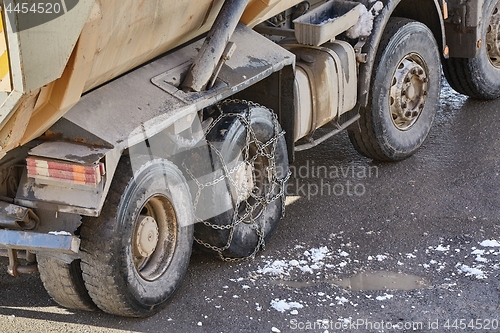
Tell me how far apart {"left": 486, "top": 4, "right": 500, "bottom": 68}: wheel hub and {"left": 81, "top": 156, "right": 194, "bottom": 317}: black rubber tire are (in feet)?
13.5

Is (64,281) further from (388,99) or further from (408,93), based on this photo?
(408,93)

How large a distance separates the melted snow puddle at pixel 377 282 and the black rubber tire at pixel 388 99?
166 cm

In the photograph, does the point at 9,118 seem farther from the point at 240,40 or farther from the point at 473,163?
the point at 473,163

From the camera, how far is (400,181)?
680cm

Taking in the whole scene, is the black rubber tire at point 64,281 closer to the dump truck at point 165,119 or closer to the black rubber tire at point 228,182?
the dump truck at point 165,119

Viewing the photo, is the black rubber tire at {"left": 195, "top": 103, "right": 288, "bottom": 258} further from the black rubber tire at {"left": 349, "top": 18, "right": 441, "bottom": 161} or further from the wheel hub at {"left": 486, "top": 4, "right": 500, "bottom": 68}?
the wheel hub at {"left": 486, "top": 4, "right": 500, "bottom": 68}

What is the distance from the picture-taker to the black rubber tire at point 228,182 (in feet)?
17.3

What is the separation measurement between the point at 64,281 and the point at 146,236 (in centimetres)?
53

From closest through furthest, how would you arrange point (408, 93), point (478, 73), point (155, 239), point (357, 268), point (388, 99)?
1. point (155, 239)
2. point (357, 268)
3. point (388, 99)
4. point (408, 93)
5. point (478, 73)

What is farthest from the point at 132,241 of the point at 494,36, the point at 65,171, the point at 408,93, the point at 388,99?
the point at 494,36

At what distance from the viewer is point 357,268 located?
5.51 m

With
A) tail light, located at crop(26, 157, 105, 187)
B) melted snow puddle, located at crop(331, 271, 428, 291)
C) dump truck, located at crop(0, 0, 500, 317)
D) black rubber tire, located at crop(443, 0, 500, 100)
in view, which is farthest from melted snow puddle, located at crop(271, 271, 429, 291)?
black rubber tire, located at crop(443, 0, 500, 100)

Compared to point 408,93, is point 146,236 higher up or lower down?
lower down

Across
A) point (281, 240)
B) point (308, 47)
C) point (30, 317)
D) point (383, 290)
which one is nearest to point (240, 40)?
point (308, 47)
